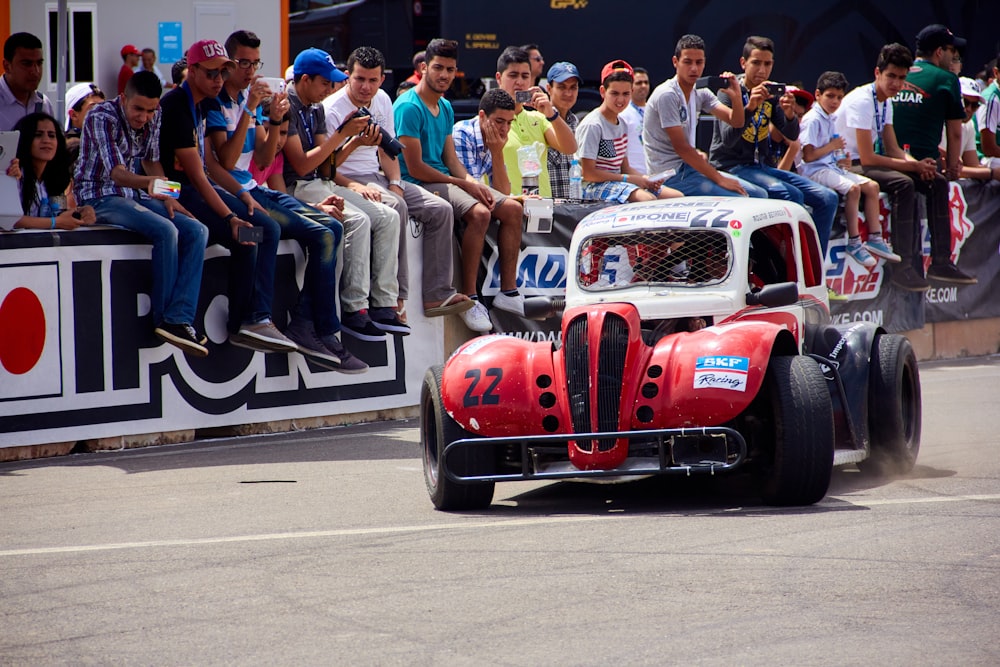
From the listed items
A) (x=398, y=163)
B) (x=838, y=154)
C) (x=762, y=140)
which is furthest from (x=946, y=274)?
(x=398, y=163)

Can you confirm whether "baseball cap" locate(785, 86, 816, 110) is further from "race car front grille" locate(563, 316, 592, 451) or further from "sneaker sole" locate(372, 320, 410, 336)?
"race car front grille" locate(563, 316, 592, 451)

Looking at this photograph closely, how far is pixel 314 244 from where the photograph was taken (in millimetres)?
10547

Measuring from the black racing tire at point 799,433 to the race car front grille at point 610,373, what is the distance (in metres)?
0.74

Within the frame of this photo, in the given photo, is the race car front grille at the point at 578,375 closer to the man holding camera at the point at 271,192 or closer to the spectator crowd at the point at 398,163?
the spectator crowd at the point at 398,163

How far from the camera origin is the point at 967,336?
15859mm

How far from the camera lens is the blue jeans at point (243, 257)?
10055 millimetres

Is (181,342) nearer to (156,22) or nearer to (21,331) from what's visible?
(21,331)

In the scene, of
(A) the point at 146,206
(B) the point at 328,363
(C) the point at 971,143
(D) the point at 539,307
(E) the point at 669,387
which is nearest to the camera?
(E) the point at 669,387

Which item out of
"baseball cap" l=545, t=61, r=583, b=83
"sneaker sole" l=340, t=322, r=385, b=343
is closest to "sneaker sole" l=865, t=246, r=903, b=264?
"baseball cap" l=545, t=61, r=583, b=83

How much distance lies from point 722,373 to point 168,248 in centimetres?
429

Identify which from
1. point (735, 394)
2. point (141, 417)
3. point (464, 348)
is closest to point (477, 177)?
point (141, 417)

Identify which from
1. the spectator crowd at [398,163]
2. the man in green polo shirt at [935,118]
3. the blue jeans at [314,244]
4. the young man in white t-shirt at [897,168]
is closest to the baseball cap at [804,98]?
the spectator crowd at [398,163]

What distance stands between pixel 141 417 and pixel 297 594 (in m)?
4.68

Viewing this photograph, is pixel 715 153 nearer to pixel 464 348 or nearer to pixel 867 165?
pixel 867 165
